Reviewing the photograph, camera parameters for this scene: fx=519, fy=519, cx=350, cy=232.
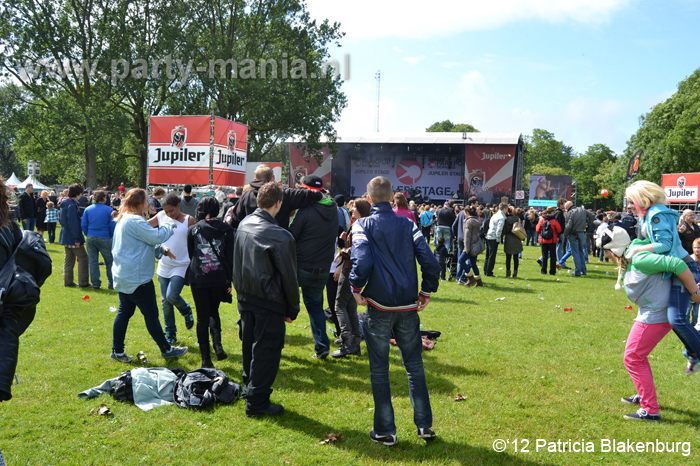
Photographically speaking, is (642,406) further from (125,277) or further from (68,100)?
(68,100)

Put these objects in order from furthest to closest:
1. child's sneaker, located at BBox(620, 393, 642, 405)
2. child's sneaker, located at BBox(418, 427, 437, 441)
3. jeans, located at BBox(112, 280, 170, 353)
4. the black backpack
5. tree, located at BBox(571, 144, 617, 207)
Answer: tree, located at BBox(571, 144, 617, 207) < the black backpack < jeans, located at BBox(112, 280, 170, 353) < child's sneaker, located at BBox(620, 393, 642, 405) < child's sneaker, located at BBox(418, 427, 437, 441)

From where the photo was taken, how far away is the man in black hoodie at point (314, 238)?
529 centimetres

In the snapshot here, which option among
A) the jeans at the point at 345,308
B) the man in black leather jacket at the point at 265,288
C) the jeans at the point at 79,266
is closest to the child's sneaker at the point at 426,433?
the man in black leather jacket at the point at 265,288

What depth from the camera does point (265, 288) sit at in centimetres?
399

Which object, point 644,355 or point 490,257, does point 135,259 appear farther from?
point 490,257

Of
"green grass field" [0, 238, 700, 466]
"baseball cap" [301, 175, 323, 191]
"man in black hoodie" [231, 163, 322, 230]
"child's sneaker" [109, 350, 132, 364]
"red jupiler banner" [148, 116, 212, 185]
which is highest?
"red jupiler banner" [148, 116, 212, 185]

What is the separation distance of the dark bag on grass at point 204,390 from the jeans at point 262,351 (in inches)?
13.3

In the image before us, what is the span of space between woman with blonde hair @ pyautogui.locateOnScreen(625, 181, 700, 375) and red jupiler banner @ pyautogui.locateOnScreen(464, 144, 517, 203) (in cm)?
3717

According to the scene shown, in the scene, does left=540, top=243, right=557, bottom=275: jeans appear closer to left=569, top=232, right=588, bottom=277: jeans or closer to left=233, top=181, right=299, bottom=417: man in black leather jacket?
left=569, top=232, right=588, bottom=277: jeans

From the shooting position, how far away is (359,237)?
380cm

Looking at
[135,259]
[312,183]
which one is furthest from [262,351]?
[312,183]

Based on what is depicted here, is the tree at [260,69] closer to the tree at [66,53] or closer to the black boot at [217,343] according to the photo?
the tree at [66,53]

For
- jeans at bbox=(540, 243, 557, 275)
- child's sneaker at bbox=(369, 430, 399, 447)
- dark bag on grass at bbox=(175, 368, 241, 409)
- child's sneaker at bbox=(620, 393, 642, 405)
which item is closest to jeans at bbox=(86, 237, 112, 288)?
dark bag on grass at bbox=(175, 368, 241, 409)

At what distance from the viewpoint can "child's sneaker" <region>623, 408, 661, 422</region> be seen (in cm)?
427
